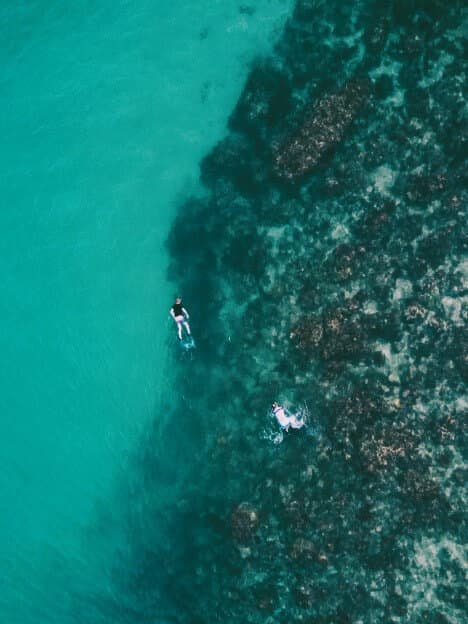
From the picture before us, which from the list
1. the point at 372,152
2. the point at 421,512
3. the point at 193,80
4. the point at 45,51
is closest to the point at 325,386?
the point at 421,512

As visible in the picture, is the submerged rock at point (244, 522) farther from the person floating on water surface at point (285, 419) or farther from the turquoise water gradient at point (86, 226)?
the turquoise water gradient at point (86, 226)

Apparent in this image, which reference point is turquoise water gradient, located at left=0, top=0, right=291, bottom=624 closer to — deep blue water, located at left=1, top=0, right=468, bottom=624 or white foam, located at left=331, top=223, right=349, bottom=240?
deep blue water, located at left=1, top=0, right=468, bottom=624

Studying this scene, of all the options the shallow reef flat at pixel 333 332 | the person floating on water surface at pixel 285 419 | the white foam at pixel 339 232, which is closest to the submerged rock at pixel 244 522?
the shallow reef flat at pixel 333 332

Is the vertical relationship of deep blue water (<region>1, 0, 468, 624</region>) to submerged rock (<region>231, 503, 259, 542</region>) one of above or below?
above

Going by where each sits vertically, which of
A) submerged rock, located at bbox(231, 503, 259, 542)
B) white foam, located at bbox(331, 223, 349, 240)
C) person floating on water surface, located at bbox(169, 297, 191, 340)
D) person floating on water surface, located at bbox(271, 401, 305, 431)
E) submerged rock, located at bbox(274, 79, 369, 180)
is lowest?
submerged rock, located at bbox(231, 503, 259, 542)

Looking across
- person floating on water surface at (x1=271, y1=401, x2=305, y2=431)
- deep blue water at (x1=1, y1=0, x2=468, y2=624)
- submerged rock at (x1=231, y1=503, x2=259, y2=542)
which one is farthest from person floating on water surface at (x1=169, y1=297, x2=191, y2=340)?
submerged rock at (x1=231, y1=503, x2=259, y2=542)

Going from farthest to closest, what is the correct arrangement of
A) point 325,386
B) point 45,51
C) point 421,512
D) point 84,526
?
point 45,51, point 84,526, point 325,386, point 421,512

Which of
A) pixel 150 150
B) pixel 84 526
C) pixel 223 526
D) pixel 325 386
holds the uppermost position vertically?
pixel 150 150

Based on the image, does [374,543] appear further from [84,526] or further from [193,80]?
[193,80]
